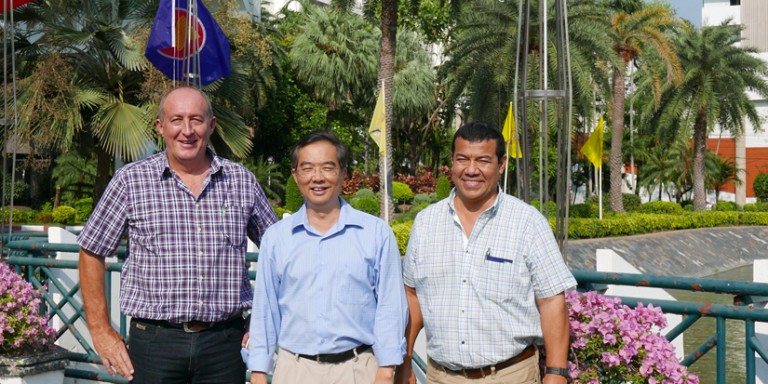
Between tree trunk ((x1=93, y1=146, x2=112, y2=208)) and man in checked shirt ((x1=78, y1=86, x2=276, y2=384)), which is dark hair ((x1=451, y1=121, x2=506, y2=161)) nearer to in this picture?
man in checked shirt ((x1=78, y1=86, x2=276, y2=384))

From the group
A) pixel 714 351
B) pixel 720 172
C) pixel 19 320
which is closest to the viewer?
pixel 19 320

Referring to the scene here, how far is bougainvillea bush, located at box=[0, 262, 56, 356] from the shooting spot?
16.2ft

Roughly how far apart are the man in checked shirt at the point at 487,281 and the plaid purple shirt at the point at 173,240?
728 mm

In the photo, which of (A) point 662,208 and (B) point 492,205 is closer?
(B) point 492,205

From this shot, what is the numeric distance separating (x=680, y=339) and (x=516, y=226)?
2656 mm

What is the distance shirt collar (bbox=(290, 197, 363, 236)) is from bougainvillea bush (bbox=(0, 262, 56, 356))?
8.76 ft

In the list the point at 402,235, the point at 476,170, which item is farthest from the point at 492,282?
the point at 402,235

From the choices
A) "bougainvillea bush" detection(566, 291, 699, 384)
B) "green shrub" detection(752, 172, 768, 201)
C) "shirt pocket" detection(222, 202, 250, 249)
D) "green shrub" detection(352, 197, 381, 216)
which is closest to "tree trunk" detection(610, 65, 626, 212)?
"green shrub" detection(352, 197, 381, 216)

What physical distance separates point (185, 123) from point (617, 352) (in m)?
1.78

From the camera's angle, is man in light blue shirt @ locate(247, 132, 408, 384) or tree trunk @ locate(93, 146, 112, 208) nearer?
man in light blue shirt @ locate(247, 132, 408, 384)

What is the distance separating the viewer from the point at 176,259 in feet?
10.7

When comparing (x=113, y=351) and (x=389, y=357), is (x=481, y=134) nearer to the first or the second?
(x=389, y=357)

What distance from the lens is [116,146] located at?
16297mm

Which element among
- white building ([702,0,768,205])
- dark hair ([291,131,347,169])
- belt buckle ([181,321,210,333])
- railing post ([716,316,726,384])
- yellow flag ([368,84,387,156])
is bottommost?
railing post ([716,316,726,384])
